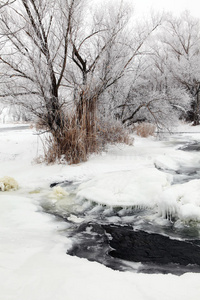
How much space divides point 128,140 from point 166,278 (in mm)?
7442

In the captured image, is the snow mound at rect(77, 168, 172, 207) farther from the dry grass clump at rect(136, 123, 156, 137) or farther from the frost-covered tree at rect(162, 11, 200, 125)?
the frost-covered tree at rect(162, 11, 200, 125)

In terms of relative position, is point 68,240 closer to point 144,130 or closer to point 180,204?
Result: point 180,204

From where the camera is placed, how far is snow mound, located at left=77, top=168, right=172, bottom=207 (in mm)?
3287

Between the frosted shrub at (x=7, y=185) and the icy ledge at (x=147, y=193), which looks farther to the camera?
the frosted shrub at (x=7, y=185)

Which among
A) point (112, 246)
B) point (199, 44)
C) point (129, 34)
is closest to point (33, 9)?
point (129, 34)

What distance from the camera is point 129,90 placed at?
1139 cm

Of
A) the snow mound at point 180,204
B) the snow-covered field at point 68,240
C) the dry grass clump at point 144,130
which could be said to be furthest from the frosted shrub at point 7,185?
the dry grass clump at point 144,130

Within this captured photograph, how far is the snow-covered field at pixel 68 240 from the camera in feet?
5.00

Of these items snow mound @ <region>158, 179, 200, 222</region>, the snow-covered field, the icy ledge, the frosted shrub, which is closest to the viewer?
the snow-covered field

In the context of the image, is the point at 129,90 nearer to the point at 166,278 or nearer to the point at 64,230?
the point at 64,230

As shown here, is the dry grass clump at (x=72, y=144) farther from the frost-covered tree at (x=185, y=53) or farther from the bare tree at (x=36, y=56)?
the frost-covered tree at (x=185, y=53)

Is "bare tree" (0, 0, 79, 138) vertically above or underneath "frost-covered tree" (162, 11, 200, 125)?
underneath

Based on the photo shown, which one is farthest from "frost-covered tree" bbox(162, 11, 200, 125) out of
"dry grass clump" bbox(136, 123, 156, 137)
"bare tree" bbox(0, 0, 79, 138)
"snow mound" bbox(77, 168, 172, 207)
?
"snow mound" bbox(77, 168, 172, 207)

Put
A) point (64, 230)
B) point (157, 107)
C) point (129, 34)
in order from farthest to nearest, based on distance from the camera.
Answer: point (157, 107) < point (129, 34) < point (64, 230)
